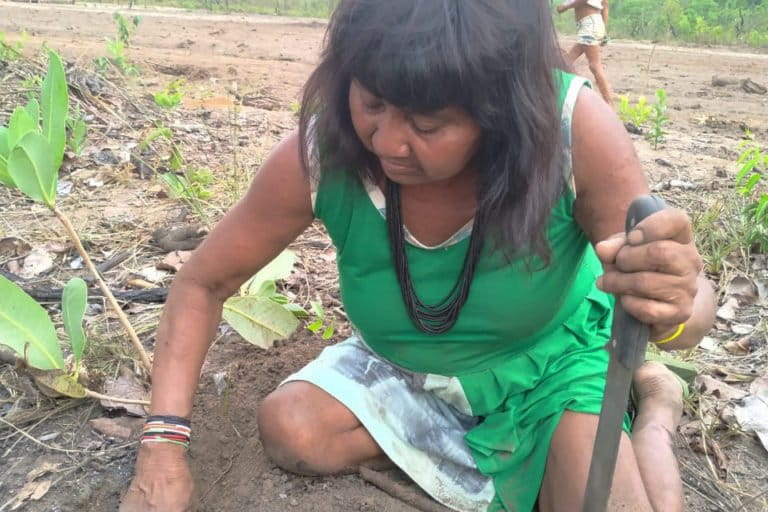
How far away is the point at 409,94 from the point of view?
3.36 ft

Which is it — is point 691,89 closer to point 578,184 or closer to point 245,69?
point 245,69

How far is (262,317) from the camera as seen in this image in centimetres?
181

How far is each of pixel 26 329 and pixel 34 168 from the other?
1.15ft

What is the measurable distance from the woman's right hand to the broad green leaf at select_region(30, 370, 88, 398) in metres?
0.36

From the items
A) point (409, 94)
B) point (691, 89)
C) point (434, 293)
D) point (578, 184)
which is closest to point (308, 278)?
point (434, 293)

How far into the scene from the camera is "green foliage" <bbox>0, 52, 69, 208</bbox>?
1399 millimetres

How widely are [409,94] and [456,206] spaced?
0.37 metres

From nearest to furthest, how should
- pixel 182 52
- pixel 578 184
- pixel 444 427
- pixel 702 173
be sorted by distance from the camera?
pixel 578 184 < pixel 444 427 < pixel 702 173 < pixel 182 52

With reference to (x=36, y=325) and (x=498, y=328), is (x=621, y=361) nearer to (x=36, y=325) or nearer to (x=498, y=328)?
(x=498, y=328)

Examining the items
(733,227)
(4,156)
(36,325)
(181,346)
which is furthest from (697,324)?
(733,227)

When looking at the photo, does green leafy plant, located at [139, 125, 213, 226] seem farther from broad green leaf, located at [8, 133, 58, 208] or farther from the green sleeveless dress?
the green sleeveless dress

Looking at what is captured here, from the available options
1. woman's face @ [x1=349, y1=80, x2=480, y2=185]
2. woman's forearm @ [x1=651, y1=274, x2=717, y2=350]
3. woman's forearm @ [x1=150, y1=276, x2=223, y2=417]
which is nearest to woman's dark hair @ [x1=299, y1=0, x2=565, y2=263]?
woman's face @ [x1=349, y1=80, x2=480, y2=185]

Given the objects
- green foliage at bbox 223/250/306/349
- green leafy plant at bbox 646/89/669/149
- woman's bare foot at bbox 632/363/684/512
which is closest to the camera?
woman's bare foot at bbox 632/363/684/512


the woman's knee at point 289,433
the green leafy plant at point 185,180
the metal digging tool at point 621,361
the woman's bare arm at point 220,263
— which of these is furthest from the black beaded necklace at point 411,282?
the green leafy plant at point 185,180
